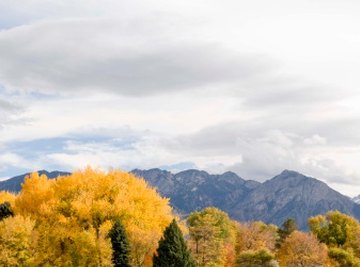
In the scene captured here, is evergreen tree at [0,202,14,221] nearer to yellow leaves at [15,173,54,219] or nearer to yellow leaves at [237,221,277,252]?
yellow leaves at [15,173,54,219]

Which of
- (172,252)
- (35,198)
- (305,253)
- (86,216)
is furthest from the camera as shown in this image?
(305,253)

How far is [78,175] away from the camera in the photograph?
342 feet

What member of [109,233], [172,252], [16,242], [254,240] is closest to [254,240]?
[254,240]

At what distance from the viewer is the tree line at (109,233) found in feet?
271

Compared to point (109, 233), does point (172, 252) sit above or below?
below

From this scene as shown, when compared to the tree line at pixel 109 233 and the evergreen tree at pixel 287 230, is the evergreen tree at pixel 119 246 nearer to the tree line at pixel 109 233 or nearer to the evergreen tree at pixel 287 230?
the tree line at pixel 109 233

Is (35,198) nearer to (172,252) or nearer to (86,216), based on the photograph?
(86,216)

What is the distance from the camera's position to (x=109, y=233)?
85375mm

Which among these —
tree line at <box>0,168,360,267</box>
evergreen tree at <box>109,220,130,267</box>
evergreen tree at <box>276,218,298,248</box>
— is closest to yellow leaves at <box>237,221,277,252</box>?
evergreen tree at <box>276,218,298,248</box>

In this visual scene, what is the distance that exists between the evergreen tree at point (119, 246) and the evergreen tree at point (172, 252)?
308 inches

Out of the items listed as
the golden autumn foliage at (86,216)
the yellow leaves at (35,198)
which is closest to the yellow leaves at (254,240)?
the golden autumn foliage at (86,216)

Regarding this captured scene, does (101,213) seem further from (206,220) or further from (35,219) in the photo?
(206,220)

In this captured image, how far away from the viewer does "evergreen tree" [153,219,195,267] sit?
7594 centimetres

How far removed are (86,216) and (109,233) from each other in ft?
27.4
